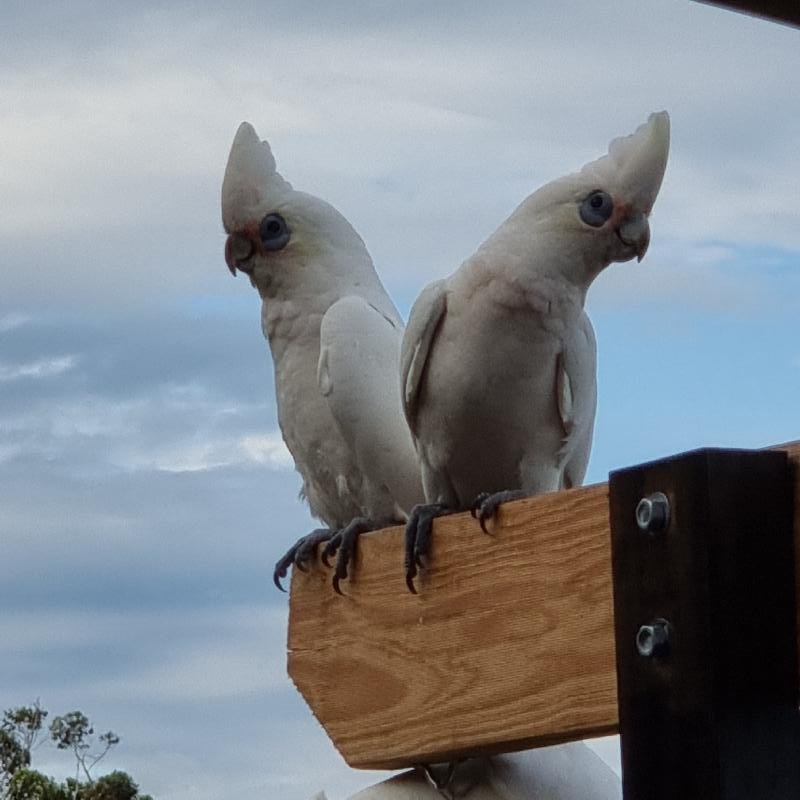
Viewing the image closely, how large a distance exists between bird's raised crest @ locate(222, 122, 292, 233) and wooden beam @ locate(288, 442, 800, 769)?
2.46 feet

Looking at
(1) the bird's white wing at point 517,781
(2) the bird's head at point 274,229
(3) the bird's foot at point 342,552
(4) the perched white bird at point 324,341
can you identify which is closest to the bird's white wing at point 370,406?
(4) the perched white bird at point 324,341

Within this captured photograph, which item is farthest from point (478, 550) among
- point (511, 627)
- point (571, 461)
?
point (571, 461)

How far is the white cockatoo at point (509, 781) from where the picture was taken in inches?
45.9

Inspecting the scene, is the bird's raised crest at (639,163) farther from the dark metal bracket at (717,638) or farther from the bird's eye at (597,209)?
the dark metal bracket at (717,638)

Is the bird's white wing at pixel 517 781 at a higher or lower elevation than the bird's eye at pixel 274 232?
lower

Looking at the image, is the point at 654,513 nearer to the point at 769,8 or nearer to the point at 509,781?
the point at 769,8

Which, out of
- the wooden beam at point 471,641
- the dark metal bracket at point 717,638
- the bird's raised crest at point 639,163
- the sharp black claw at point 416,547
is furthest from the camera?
the bird's raised crest at point 639,163

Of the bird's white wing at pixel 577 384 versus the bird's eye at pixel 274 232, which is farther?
the bird's eye at pixel 274 232

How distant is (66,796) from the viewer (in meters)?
7.52

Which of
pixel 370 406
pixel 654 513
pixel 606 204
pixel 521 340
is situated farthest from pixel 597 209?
pixel 654 513

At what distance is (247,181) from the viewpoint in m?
1.84

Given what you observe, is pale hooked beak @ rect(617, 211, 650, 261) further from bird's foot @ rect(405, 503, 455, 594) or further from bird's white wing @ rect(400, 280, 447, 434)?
bird's foot @ rect(405, 503, 455, 594)

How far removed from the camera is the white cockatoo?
1.17 metres

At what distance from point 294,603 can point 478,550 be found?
346 mm
